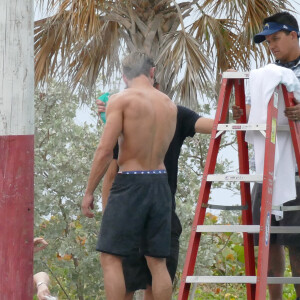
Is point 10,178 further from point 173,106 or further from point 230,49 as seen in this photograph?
point 230,49

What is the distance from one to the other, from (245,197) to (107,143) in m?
1.07

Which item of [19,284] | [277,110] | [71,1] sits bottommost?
[19,284]

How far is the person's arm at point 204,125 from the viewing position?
7.00 meters

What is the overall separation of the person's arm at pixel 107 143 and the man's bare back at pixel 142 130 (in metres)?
0.04

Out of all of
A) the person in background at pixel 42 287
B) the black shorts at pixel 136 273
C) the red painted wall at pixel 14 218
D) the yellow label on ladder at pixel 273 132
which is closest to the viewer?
the person in background at pixel 42 287

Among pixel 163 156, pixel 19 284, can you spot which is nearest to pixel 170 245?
pixel 163 156

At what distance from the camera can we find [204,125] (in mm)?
7004

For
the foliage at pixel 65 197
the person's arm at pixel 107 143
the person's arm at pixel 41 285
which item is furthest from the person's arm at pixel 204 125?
the foliage at pixel 65 197

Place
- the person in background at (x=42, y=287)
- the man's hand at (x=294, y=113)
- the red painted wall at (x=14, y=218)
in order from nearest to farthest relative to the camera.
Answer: the person in background at (x=42, y=287), the red painted wall at (x=14, y=218), the man's hand at (x=294, y=113)

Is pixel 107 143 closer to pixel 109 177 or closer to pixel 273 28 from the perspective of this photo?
pixel 109 177

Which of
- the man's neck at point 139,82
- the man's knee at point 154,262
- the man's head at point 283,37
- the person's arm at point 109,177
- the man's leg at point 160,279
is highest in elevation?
the man's head at point 283,37

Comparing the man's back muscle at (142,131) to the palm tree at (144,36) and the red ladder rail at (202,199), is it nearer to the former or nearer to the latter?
the red ladder rail at (202,199)

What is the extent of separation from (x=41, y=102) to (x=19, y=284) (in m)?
4.34

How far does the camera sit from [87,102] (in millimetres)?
12336
